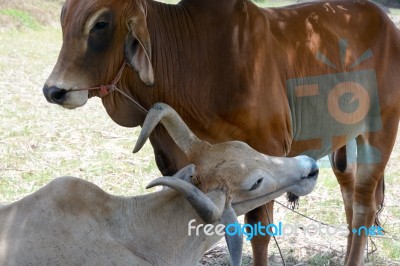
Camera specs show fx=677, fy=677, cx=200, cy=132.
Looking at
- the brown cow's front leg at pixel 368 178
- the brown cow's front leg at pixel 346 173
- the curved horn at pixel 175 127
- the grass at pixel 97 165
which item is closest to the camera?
the curved horn at pixel 175 127

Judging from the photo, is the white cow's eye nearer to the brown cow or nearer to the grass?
the brown cow

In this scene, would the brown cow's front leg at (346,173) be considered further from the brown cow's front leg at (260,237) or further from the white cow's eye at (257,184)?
the white cow's eye at (257,184)

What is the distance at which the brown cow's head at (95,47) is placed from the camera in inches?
142

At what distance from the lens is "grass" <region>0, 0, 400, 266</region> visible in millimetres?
5668

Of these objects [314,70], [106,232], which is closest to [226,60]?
[314,70]

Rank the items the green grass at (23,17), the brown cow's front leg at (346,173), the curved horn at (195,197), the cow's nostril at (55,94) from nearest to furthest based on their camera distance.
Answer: the curved horn at (195,197) → the cow's nostril at (55,94) → the brown cow's front leg at (346,173) → the green grass at (23,17)

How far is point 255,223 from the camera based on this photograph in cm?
438

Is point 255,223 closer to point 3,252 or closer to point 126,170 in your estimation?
Result: point 3,252

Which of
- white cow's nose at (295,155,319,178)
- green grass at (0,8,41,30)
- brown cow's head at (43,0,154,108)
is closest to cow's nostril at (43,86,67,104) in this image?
brown cow's head at (43,0,154,108)

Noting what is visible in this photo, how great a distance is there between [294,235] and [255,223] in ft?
5.27

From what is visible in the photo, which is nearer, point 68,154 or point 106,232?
point 106,232

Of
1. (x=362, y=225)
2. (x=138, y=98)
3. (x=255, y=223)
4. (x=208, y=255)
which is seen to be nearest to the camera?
(x=138, y=98)

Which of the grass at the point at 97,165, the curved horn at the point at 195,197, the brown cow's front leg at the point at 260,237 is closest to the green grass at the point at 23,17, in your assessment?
the grass at the point at 97,165

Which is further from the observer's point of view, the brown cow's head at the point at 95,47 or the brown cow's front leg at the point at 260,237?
the brown cow's front leg at the point at 260,237
